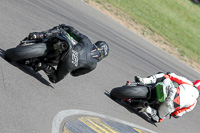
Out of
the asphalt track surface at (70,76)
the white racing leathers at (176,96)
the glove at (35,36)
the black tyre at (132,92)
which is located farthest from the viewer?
the white racing leathers at (176,96)

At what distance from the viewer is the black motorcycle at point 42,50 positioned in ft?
19.3

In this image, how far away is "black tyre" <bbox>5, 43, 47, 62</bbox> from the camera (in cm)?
585

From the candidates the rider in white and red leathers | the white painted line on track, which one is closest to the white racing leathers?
the rider in white and red leathers

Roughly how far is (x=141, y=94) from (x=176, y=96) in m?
0.82

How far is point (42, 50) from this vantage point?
6039 mm

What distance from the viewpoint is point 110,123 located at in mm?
6453

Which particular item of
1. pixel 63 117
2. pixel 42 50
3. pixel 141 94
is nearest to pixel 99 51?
pixel 42 50

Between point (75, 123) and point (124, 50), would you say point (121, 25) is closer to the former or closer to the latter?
A: point (124, 50)

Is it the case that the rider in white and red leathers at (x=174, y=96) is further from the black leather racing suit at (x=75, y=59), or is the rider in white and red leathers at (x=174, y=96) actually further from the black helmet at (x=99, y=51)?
the black leather racing suit at (x=75, y=59)

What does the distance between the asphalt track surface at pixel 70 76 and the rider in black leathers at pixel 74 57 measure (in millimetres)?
278

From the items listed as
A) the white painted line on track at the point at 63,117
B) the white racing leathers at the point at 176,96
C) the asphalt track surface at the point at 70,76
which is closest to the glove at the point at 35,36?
the asphalt track surface at the point at 70,76

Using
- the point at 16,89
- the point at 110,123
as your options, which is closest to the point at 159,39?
the point at 110,123

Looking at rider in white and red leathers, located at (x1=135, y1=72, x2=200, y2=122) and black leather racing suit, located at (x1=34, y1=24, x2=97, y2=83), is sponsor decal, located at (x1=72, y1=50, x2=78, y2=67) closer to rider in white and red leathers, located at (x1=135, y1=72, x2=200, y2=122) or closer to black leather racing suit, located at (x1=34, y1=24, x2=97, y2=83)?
black leather racing suit, located at (x1=34, y1=24, x2=97, y2=83)

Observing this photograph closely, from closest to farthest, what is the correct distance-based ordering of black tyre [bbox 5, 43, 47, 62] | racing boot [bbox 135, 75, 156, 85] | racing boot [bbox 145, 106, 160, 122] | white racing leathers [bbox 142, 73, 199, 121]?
1. black tyre [bbox 5, 43, 47, 62]
2. white racing leathers [bbox 142, 73, 199, 121]
3. racing boot [bbox 145, 106, 160, 122]
4. racing boot [bbox 135, 75, 156, 85]
